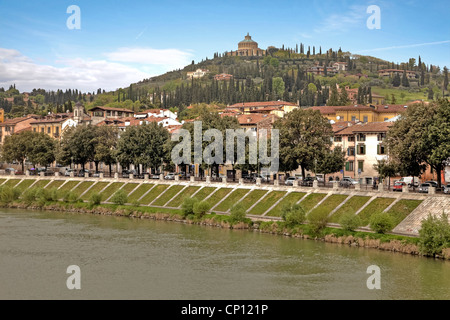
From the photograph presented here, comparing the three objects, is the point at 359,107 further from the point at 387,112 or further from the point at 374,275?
the point at 374,275

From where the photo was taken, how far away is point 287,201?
6266 centimetres

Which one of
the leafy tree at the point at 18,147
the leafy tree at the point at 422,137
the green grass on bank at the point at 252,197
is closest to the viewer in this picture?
the leafy tree at the point at 422,137

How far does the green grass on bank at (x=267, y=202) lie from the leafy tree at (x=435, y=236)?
72.4 feet

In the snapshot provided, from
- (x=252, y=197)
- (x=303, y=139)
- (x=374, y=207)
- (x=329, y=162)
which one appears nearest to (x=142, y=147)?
(x=252, y=197)

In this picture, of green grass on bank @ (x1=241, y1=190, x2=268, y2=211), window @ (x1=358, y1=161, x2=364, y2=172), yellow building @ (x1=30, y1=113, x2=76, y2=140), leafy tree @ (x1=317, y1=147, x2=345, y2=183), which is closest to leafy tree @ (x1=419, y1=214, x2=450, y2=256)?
green grass on bank @ (x1=241, y1=190, x2=268, y2=211)

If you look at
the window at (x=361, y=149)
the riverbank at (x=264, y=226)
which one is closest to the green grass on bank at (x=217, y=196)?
the riverbank at (x=264, y=226)

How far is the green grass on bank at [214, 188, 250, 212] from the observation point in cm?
6738

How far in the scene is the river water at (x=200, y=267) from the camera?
119 feet

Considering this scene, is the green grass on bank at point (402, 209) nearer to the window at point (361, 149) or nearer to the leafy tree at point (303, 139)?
the leafy tree at point (303, 139)

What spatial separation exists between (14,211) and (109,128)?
2744 centimetres

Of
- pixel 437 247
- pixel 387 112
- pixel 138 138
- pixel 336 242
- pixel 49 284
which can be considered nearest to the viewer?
pixel 49 284

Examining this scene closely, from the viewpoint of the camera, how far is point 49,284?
38.3m

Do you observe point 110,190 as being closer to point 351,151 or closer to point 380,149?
point 351,151
